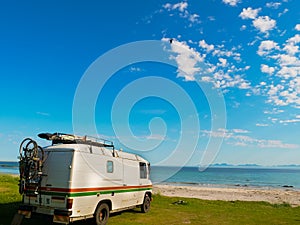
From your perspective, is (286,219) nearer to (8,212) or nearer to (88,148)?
(88,148)

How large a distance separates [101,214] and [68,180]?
2494 millimetres

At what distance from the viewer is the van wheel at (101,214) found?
1084 cm

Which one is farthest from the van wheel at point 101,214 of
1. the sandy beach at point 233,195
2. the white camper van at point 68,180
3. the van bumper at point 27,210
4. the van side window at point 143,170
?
the sandy beach at point 233,195

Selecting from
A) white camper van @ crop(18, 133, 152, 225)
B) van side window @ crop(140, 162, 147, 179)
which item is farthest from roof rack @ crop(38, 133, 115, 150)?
van side window @ crop(140, 162, 147, 179)

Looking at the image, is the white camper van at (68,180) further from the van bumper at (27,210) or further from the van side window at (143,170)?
the van side window at (143,170)

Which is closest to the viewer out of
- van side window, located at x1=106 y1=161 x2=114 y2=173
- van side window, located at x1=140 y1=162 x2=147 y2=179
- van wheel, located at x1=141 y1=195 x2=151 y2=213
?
van side window, located at x1=106 y1=161 x2=114 y2=173

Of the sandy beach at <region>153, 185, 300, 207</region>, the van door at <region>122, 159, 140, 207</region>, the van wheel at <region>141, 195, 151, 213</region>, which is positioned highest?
the van door at <region>122, 159, 140, 207</region>

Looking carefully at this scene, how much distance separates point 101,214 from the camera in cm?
1127

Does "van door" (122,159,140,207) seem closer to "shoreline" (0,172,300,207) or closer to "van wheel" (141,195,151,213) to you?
"van wheel" (141,195,151,213)

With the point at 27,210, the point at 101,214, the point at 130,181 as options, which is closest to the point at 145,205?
the point at 130,181

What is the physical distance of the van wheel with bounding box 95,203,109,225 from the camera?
35.6ft

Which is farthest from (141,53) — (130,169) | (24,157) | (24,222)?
(24,222)

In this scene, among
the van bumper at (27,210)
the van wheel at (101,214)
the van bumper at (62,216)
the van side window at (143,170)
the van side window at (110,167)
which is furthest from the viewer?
the van side window at (143,170)

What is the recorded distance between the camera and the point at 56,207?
31.8ft
